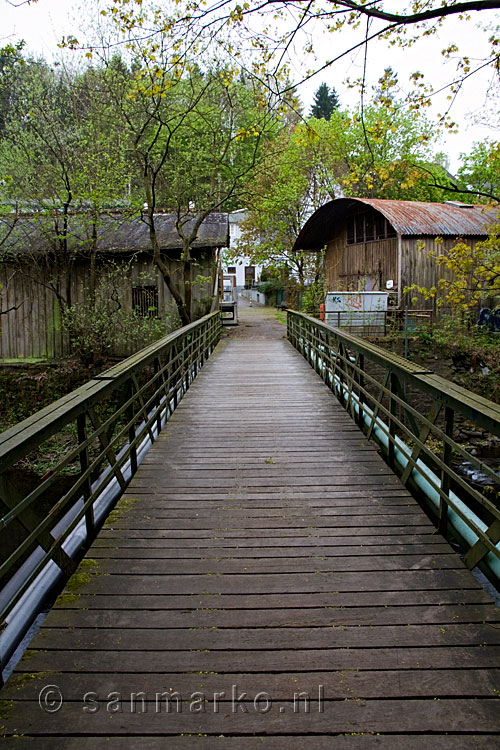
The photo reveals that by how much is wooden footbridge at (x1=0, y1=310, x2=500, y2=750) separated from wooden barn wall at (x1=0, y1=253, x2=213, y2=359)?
11636 mm

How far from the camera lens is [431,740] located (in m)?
1.97

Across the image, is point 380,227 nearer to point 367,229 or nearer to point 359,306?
point 367,229

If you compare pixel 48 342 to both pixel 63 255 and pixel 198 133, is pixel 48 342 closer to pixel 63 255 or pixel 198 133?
pixel 63 255

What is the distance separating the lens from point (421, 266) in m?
21.1

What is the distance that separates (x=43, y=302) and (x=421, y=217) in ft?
48.4

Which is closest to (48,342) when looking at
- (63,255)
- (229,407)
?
(63,255)

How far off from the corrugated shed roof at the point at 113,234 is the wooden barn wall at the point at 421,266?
7.77 meters

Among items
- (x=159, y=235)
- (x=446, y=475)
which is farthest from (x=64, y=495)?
(x=159, y=235)

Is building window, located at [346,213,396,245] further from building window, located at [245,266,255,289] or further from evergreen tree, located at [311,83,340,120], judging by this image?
evergreen tree, located at [311,83,340,120]

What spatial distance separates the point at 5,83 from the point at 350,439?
15.4 meters

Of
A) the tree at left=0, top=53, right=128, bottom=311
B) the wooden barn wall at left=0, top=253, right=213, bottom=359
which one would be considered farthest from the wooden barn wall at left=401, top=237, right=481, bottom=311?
the tree at left=0, top=53, right=128, bottom=311

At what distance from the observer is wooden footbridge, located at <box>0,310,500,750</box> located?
2074mm

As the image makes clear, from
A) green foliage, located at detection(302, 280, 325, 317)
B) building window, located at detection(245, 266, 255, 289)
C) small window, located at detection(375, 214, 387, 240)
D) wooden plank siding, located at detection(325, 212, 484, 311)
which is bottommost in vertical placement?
green foliage, located at detection(302, 280, 325, 317)

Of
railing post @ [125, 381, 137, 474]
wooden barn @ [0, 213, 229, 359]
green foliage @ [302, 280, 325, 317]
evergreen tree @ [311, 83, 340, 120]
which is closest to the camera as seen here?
railing post @ [125, 381, 137, 474]
